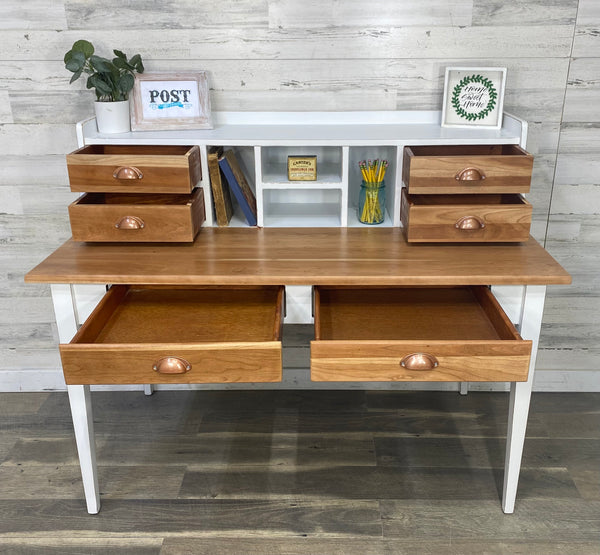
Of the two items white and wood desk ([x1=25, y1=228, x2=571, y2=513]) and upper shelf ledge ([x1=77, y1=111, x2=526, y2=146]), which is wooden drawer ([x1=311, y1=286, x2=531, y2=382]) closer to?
white and wood desk ([x1=25, y1=228, x2=571, y2=513])

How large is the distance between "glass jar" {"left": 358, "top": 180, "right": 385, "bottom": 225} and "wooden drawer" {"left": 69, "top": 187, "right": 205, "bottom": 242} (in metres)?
0.53

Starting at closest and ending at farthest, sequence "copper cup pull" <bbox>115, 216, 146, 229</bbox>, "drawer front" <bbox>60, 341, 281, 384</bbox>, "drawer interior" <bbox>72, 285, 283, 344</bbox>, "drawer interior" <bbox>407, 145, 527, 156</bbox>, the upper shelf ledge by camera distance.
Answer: "drawer front" <bbox>60, 341, 281, 384</bbox> → "drawer interior" <bbox>72, 285, 283, 344</bbox> → "copper cup pull" <bbox>115, 216, 146, 229</bbox> → the upper shelf ledge → "drawer interior" <bbox>407, 145, 527, 156</bbox>

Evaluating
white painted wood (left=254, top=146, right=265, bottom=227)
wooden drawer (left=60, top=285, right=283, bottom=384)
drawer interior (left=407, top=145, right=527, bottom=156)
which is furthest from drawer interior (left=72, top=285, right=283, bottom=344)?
drawer interior (left=407, top=145, right=527, bottom=156)

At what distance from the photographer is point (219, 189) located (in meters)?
1.84

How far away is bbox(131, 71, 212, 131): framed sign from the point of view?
6.17ft

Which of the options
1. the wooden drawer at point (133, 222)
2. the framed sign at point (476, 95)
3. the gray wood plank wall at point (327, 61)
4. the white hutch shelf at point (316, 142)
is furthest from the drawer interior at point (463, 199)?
the wooden drawer at point (133, 222)

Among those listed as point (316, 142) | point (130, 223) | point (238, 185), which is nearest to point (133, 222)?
point (130, 223)

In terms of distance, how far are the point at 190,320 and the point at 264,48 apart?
2.99 feet

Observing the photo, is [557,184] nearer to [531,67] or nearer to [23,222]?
[531,67]

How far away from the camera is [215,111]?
6.63ft

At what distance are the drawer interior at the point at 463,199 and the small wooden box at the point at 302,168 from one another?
0.30 m

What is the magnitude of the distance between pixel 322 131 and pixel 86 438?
114 cm

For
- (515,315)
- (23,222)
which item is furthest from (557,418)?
(23,222)

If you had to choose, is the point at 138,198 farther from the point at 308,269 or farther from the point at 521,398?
the point at 521,398
